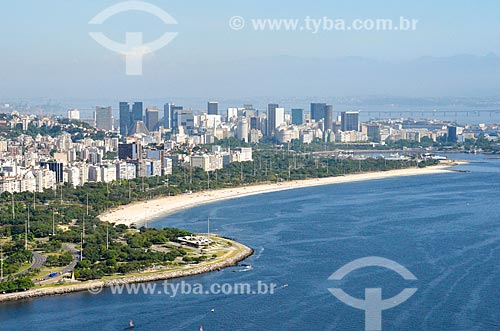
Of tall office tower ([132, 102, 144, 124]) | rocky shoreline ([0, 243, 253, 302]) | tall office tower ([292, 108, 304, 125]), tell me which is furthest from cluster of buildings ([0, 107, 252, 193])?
tall office tower ([292, 108, 304, 125])

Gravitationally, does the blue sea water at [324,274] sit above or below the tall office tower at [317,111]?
below

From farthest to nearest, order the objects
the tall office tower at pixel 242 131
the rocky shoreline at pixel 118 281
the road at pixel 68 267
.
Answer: the tall office tower at pixel 242 131, the road at pixel 68 267, the rocky shoreline at pixel 118 281

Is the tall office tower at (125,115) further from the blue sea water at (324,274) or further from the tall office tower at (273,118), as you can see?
the blue sea water at (324,274)

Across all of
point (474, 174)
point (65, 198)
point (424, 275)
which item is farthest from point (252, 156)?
point (424, 275)

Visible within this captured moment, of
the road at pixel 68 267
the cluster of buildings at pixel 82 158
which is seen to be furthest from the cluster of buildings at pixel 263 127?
the road at pixel 68 267

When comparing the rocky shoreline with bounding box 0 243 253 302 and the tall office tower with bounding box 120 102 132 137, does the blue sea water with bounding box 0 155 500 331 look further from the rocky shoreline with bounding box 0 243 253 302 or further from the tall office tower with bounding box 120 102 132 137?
the tall office tower with bounding box 120 102 132 137

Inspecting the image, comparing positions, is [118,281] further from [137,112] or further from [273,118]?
[137,112]

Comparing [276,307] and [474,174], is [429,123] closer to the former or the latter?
[474,174]
